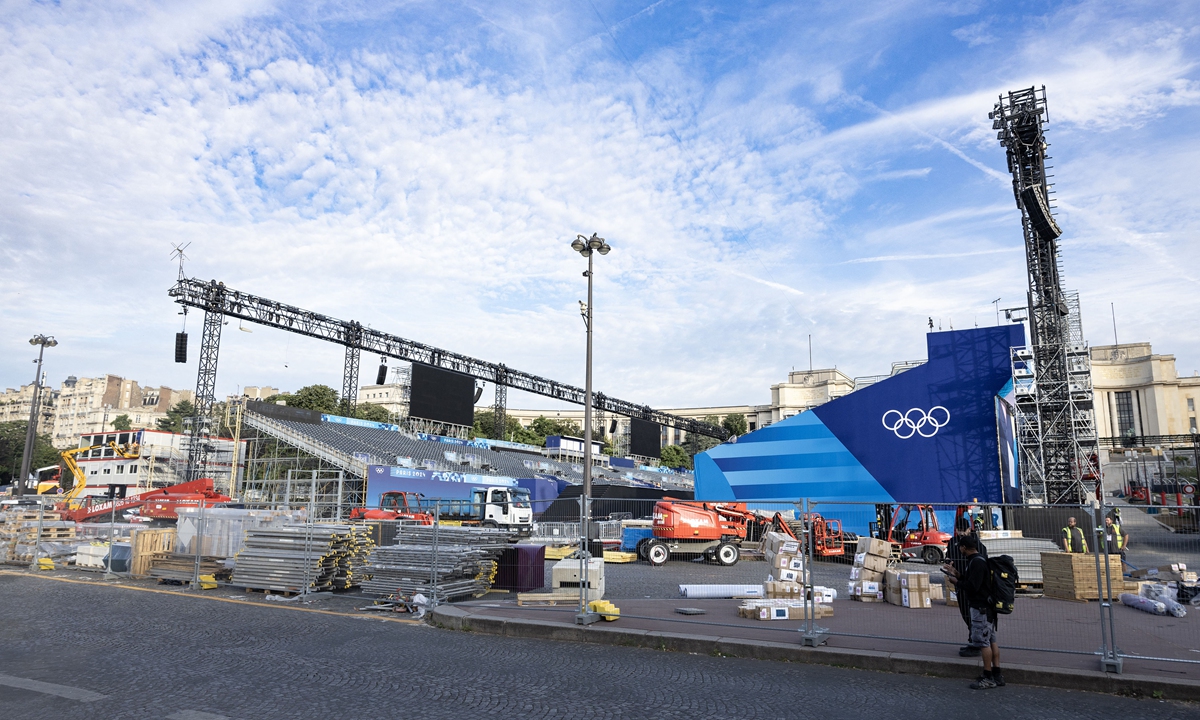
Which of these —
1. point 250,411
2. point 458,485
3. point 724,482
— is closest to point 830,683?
point 724,482

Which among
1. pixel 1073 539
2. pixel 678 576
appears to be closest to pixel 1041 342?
pixel 1073 539

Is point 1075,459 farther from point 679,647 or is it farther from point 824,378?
point 824,378

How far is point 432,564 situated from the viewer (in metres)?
12.2

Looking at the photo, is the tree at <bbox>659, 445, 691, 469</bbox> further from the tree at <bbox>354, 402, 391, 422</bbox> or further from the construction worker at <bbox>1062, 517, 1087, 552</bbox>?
the construction worker at <bbox>1062, 517, 1087, 552</bbox>

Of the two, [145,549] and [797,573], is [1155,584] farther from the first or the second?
[145,549]

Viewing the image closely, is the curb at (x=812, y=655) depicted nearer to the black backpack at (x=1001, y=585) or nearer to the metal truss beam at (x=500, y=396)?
the black backpack at (x=1001, y=585)

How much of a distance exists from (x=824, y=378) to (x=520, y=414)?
266 ft

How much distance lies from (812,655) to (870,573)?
534 centimetres

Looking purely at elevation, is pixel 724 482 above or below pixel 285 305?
below

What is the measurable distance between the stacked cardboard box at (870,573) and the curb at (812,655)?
4.90 m

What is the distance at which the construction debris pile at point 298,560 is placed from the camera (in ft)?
45.0

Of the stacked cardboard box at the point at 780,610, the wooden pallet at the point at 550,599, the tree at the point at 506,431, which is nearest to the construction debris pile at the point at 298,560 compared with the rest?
the wooden pallet at the point at 550,599

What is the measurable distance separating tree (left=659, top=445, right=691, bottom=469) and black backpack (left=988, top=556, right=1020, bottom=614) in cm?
9755

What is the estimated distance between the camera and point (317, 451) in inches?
1590
